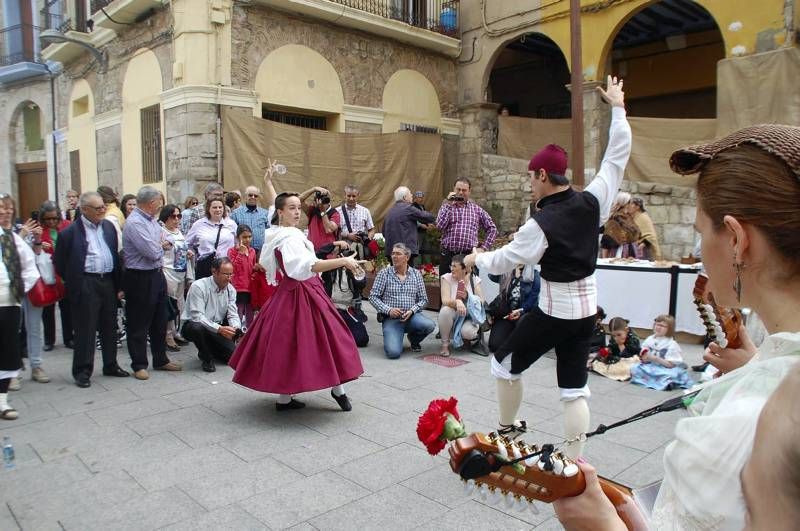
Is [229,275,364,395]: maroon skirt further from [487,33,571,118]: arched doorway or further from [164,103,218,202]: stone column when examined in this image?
[487,33,571,118]: arched doorway

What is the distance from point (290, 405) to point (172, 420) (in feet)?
2.95

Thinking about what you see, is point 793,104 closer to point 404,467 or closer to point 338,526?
point 404,467

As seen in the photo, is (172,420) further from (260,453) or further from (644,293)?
(644,293)

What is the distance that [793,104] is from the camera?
9.83 m

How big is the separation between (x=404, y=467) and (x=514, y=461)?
257 centimetres

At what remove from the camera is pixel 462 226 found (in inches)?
320

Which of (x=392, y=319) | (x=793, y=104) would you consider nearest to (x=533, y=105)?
(x=793, y=104)

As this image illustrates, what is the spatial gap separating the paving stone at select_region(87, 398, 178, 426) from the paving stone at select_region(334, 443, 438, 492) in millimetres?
1959

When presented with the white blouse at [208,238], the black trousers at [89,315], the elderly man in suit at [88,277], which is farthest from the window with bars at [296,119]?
the black trousers at [89,315]

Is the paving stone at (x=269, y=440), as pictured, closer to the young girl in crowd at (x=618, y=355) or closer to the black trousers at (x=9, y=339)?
the black trousers at (x=9, y=339)

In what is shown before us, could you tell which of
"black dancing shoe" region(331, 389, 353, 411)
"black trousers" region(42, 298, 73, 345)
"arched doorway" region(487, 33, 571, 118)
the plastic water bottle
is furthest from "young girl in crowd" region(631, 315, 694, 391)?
"arched doorway" region(487, 33, 571, 118)

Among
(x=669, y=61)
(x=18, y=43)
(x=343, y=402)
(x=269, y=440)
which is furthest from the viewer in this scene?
(x=18, y=43)

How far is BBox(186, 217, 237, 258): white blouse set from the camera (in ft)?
22.7

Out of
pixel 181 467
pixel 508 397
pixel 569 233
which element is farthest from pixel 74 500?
A: pixel 569 233
